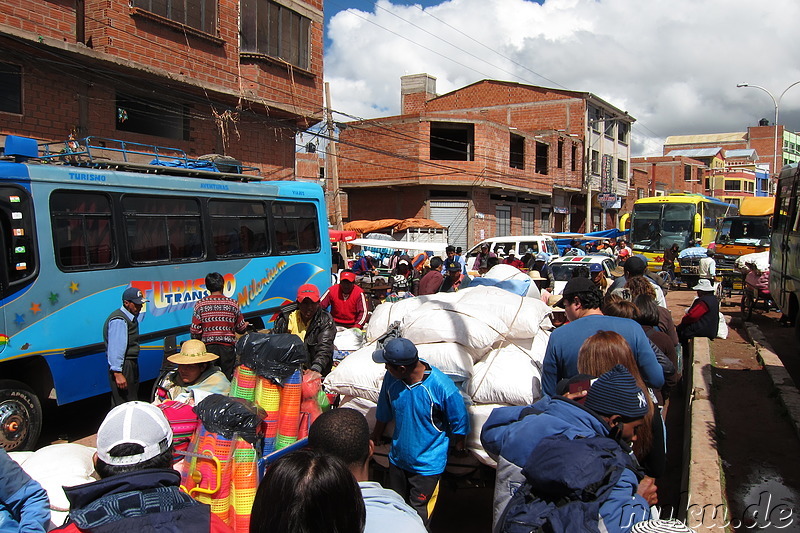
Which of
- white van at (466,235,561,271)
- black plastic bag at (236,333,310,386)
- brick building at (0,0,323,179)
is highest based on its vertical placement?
brick building at (0,0,323,179)

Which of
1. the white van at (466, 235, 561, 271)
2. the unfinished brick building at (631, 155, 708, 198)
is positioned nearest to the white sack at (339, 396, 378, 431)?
the white van at (466, 235, 561, 271)

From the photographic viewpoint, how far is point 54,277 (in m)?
6.11

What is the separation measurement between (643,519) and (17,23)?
1354 centimetres

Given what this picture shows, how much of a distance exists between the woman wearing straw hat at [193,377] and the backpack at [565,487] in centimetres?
274

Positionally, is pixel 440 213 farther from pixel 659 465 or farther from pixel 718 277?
pixel 659 465

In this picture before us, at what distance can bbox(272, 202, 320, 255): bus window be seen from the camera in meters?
9.74

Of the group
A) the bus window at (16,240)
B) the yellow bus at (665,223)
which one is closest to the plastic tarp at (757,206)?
the yellow bus at (665,223)

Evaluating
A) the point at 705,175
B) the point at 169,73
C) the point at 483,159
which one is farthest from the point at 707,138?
the point at 169,73

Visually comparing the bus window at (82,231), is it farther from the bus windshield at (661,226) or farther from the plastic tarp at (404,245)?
the bus windshield at (661,226)

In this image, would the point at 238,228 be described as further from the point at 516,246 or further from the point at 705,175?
the point at 705,175

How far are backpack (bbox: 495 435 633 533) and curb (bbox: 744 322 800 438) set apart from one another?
448 cm

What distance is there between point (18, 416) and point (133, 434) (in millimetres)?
4432

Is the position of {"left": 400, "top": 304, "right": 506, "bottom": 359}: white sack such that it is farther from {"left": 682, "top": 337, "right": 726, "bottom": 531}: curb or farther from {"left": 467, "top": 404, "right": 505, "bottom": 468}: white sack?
{"left": 682, "top": 337, "right": 726, "bottom": 531}: curb

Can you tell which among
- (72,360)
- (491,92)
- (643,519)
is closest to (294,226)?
(72,360)
